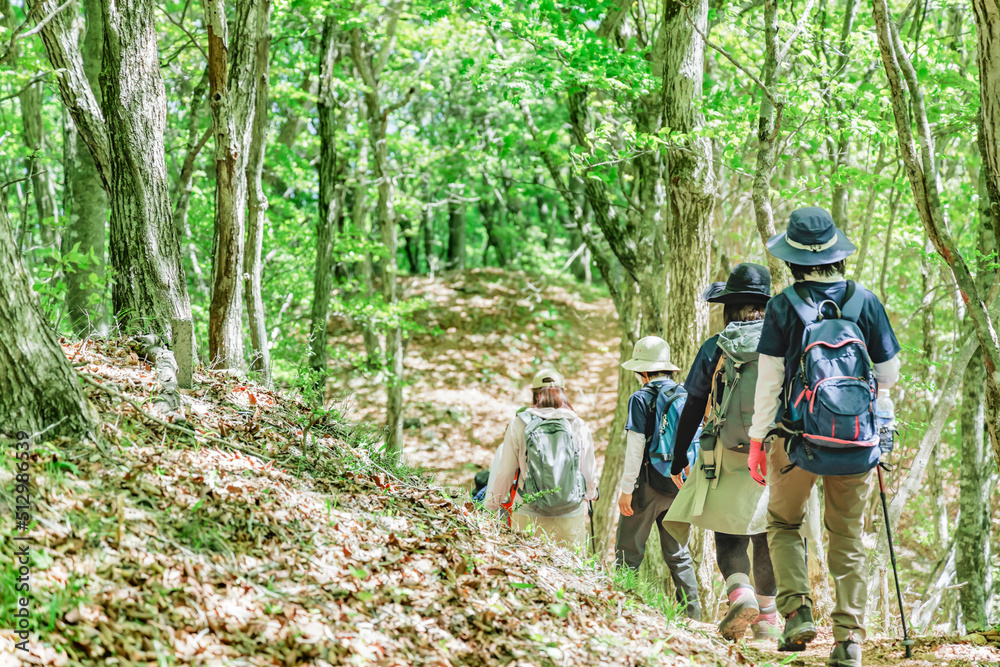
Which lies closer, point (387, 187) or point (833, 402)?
point (833, 402)

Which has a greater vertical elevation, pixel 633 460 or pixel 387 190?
pixel 387 190

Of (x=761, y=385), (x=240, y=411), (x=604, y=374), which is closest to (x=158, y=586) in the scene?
(x=240, y=411)

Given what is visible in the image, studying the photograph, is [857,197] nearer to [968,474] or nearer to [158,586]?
[968,474]

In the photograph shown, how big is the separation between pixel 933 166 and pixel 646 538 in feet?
9.94

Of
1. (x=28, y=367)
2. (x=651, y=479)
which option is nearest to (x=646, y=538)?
(x=651, y=479)

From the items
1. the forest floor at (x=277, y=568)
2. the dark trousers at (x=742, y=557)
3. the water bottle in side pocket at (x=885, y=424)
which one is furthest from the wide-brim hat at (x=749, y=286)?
the forest floor at (x=277, y=568)

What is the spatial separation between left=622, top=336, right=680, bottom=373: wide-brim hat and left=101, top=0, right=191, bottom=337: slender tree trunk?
3.29m

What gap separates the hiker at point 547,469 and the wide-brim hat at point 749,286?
62.1 inches

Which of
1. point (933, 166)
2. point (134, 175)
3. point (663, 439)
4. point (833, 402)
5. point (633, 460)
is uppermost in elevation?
point (933, 166)

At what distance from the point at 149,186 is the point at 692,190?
4.61 metres

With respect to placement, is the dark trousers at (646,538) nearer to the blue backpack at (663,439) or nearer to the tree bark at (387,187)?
the blue backpack at (663,439)

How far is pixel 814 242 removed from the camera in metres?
3.60

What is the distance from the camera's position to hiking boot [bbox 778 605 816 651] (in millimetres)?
3633

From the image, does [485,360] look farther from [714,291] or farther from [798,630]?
[798,630]
